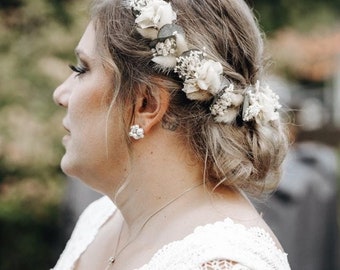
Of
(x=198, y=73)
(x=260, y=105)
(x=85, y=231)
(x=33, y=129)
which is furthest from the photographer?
(x=33, y=129)

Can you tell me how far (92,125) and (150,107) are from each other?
19 centimetres

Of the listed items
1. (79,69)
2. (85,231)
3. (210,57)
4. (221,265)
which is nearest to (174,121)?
(210,57)

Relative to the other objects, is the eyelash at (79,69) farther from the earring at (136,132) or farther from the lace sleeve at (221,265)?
the lace sleeve at (221,265)

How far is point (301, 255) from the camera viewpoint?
5840mm

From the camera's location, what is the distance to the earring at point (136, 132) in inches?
94.0

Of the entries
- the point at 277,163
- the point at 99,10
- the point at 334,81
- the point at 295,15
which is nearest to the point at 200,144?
the point at 277,163

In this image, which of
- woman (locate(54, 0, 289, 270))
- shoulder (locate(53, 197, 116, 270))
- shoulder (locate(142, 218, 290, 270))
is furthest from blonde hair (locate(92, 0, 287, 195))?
shoulder (locate(53, 197, 116, 270))

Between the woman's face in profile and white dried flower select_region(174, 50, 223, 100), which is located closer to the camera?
white dried flower select_region(174, 50, 223, 100)

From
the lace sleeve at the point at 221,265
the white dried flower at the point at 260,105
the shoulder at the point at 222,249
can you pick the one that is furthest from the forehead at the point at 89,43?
the lace sleeve at the point at 221,265

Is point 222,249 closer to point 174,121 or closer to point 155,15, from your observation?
point 174,121

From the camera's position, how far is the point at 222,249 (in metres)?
2.17

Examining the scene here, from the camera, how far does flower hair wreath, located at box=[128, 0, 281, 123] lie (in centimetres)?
232

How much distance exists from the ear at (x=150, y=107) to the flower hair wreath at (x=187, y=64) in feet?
0.22

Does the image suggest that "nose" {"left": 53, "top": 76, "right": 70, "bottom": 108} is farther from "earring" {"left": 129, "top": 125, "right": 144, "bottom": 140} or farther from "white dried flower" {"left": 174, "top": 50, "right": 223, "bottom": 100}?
"white dried flower" {"left": 174, "top": 50, "right": 223, "bottom": 100}
